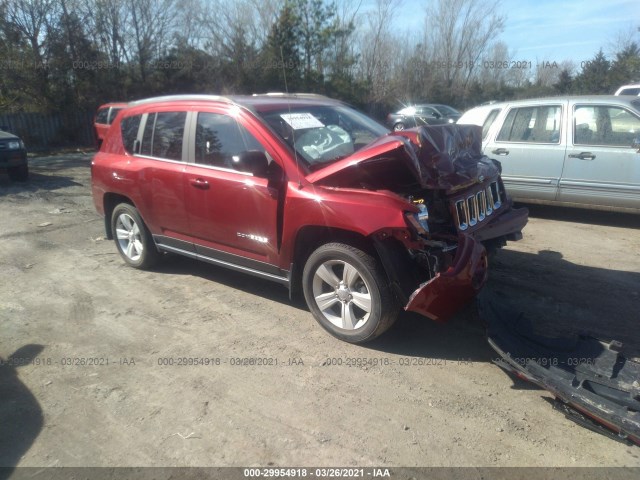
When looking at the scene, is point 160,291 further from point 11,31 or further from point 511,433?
point 11,31

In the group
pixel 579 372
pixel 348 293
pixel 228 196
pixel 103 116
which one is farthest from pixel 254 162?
pixel 103 116

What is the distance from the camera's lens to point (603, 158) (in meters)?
6.70

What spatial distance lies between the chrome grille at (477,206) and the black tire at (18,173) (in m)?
10.9

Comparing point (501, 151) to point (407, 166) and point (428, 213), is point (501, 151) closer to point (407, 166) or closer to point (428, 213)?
point (428, 213)

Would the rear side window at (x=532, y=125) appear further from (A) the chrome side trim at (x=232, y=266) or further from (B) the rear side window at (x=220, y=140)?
(A) the chrome side trim at (x=232, y=266)

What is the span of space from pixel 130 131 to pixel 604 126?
6.16 m

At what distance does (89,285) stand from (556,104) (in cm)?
668

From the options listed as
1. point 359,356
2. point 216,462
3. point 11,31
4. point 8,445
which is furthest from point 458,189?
point 11,31

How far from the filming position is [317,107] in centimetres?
478

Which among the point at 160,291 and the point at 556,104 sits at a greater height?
the point at 556,104

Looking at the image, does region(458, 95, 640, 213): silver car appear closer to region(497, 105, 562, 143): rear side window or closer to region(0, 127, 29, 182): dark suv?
region(497, 105, 562, 143): rear side window

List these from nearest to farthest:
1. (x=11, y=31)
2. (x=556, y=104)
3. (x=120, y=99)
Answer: (x=556, y=104) < (x=11, y=31) < (x=120, y=99)

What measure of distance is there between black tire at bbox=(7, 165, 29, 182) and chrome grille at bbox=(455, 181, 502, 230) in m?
10.9

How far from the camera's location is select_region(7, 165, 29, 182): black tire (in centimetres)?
1142
